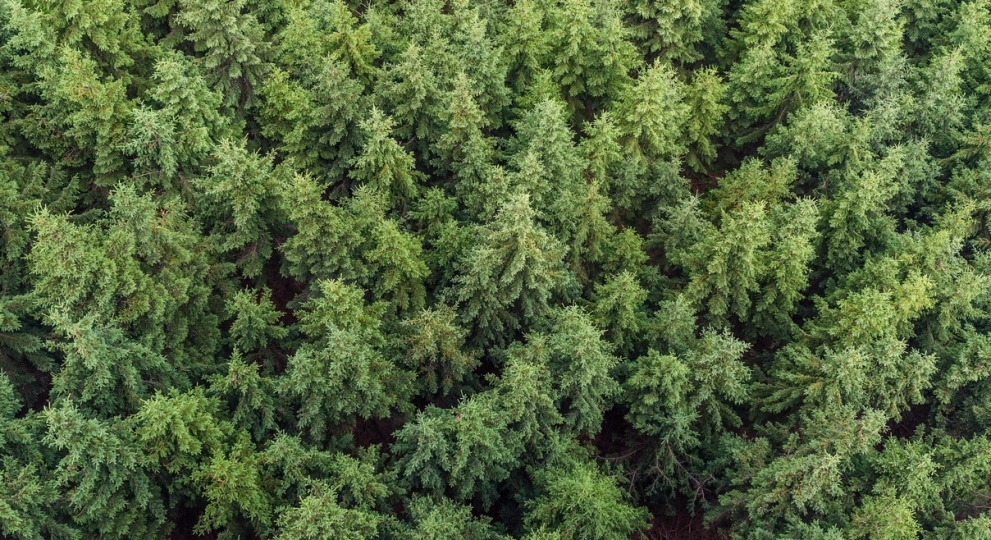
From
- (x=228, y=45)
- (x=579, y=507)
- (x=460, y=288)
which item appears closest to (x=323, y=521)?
(x=579, y=507)

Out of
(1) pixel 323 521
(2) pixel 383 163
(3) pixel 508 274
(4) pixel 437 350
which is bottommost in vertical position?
(1) pixel 323 521

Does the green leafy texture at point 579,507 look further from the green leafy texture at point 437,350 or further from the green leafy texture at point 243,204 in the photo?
the green leafy texture at point 243,204

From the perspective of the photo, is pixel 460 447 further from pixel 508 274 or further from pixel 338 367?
pixel 508 274

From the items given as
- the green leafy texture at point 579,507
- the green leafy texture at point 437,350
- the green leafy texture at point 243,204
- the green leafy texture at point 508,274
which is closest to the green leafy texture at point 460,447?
the green leafy texture at point 579,507

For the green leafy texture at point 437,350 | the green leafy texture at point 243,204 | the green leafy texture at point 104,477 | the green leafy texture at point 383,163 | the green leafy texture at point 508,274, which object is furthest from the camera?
the green leafy texture at point 383,163

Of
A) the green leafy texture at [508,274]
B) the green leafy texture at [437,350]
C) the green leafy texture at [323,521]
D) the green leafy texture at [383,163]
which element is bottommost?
the green leafy texture at [323,521]

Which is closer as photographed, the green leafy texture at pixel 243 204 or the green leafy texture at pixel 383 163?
the green leafy texture at pixel 243 204


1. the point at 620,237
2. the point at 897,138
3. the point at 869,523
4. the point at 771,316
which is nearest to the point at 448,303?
the point at 620,237

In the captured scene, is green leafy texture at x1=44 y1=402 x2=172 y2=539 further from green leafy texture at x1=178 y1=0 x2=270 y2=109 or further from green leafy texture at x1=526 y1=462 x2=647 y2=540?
green leafy texture at x1=178 y1=0 x2=270 y2=109
